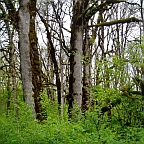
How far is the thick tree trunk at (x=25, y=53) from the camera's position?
12453 mm

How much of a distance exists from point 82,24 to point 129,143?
6.59m

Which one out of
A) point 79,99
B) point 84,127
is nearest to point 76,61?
point 79,99

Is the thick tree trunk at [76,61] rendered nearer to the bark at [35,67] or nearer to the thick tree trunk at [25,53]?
the bark at [35,67]

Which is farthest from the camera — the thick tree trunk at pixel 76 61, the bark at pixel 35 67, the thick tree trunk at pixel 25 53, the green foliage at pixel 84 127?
the thick tree trunk at pixel 76 61

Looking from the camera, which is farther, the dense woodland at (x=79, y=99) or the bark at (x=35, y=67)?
the bark at (x=35, y=67)

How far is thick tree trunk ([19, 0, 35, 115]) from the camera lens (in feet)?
40.9

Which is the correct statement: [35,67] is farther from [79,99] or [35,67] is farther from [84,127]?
[84,127]

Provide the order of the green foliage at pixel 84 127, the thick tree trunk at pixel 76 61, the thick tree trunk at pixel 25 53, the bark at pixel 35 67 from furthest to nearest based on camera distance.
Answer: the thick tree trunk at pixel 76 61 → the bark at pixel 35 67 → the thick tree trunk at pixel 25 53 → the green foliage at pixel 84 127

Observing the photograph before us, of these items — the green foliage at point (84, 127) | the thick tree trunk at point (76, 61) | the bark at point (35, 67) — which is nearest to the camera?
the green foliage at point (84, 127)

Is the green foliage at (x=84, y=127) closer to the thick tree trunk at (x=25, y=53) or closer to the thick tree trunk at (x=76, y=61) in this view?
the thick tree trunk at (x=25, y=53)

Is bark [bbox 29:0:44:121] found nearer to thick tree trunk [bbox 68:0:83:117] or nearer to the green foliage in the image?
the green foliage

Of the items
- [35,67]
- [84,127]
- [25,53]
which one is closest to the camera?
[84,127]

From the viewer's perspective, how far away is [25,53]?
1249 cm

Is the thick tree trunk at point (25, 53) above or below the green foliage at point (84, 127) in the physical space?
above
